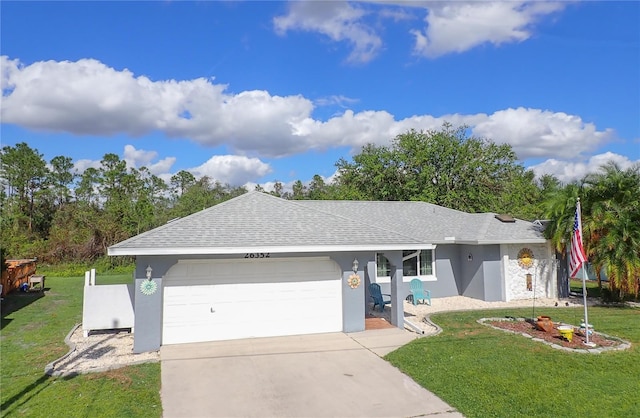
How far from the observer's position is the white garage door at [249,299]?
32.4ft

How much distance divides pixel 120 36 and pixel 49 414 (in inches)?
428

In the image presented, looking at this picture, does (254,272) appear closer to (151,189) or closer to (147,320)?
(147,320)

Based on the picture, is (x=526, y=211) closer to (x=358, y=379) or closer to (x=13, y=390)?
(x=358, y=379)

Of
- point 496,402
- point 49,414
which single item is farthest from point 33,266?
point 496,402

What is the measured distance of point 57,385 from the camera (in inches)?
274

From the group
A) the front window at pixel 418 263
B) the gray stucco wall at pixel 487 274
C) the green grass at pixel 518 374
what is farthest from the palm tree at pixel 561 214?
the green grass at pixel 518 374

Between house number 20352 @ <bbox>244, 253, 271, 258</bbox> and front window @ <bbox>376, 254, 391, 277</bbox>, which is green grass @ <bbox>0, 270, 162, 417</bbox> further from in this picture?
front window @ <bbox>376, 254, 391, 277</bbox>

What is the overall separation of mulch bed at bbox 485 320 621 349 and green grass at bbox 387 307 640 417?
1.67 feet

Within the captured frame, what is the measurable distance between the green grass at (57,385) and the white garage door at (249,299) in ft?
6.16

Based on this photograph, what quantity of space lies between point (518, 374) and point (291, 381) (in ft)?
13.5

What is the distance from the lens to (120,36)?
12.5 metres

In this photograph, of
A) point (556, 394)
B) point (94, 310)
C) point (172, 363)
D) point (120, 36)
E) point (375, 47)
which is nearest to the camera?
point (556, 394)

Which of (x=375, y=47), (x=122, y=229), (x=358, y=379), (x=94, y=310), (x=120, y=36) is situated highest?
(x=375, y=47)

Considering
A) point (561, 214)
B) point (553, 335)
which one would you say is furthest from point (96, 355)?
point (561, 214)
